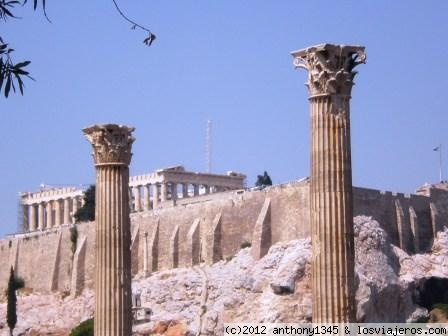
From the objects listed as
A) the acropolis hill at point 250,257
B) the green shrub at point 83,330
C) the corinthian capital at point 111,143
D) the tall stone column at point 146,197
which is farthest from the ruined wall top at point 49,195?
the corinthian capital at point 111,143

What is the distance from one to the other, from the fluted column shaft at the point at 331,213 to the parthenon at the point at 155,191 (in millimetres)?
45222

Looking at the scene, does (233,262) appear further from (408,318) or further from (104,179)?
(104,179)

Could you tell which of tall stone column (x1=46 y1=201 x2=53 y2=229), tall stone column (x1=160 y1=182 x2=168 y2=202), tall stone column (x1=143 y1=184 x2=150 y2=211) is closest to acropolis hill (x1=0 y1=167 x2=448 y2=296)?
tall stone column (x1=160 y1=182 x2=168 y2=202)

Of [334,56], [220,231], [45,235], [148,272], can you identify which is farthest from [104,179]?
[45,235]

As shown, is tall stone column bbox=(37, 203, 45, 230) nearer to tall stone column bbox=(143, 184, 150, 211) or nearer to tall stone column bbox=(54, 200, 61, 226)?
tall stone column bbox=(54, 200, 61, 226)

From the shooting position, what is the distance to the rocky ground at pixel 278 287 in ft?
134

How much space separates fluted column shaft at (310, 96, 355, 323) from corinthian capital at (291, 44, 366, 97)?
0.12 meters

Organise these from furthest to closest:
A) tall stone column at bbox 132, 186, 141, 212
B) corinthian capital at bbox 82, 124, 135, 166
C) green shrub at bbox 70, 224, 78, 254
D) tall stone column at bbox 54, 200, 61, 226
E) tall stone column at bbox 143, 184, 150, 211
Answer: tall stone column at bbox 54, 200, 61, 226
tall stone column at bbox 132, 186, 141, 212
tall stone column at bbox 143, 184, 150, 211
green shrub at bbox 70, 224, 78, 254
corinthian capital at bbox 82, 124, 135, 166

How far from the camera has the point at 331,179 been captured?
13.9 m

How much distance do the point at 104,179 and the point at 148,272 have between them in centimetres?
3163

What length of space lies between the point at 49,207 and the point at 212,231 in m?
30.5

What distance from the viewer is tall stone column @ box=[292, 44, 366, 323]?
13.6m

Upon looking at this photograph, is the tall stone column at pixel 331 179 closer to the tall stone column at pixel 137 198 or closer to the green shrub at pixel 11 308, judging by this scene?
the green shrub at pixel 11 308

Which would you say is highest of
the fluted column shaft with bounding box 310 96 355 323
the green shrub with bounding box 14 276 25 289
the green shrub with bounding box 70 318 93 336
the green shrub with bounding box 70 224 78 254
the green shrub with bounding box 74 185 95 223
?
the green shrub with bounding box 74 185 95 223
